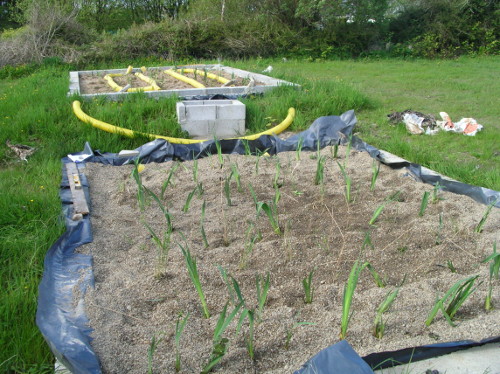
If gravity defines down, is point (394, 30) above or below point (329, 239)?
above

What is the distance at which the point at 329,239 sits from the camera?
2.64m

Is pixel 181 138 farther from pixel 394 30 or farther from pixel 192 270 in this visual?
pixel 394 30

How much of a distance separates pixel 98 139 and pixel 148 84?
10.8ft

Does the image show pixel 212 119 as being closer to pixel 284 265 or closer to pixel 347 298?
pixel 284 265

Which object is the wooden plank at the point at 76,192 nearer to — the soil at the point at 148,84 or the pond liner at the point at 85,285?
the pond liner at the point at 85,285

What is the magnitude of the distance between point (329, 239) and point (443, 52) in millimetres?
13053

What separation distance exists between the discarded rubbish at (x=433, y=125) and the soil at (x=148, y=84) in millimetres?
3005

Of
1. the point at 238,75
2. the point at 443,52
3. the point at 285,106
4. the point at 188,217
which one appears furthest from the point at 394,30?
the point at 188,217

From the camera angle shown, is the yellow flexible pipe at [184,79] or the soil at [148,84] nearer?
the yellow flexible pipe at [184,79]

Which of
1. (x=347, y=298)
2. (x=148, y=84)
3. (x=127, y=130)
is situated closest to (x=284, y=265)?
(x=347, y=298)

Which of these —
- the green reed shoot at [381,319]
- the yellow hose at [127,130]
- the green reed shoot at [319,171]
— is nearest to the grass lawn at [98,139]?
the yellow hose at [127,130]

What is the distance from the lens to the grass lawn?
7.13 feet

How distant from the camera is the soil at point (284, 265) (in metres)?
1.86

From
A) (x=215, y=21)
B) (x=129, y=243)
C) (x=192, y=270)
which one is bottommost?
(x=129, y=243)
